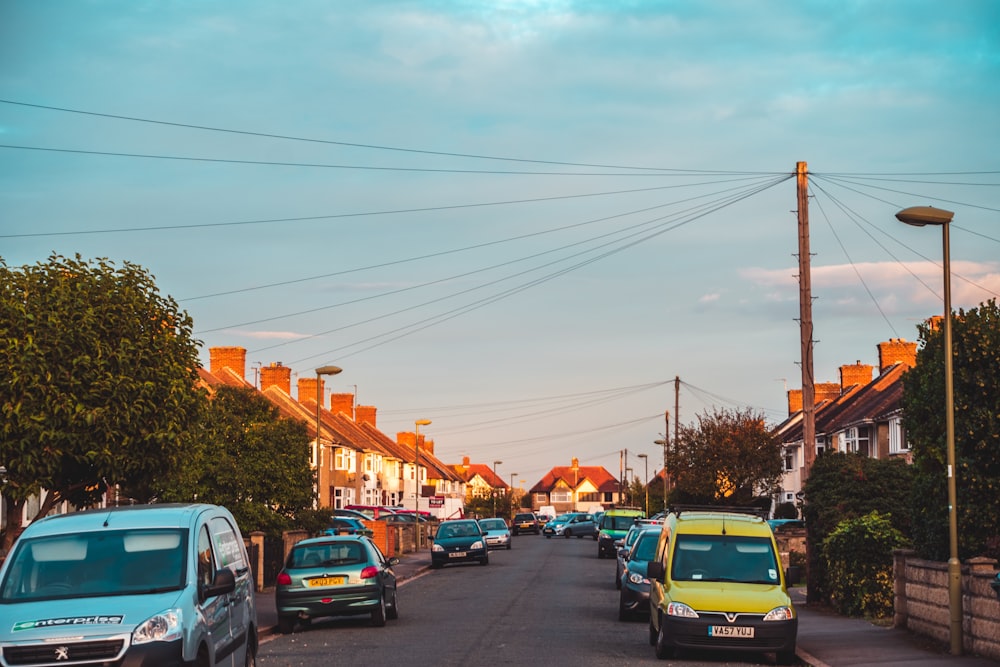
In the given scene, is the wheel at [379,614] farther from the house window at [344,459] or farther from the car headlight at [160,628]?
the house window at [344,459]

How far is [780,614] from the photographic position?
53.8 feet

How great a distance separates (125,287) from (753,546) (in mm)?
10602

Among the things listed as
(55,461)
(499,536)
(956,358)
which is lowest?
(499,536)

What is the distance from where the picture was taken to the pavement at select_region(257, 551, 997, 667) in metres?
16.2

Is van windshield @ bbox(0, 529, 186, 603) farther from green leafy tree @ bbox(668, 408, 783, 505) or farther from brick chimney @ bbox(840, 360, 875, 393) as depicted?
brick chimney @ bbox(840, 360, 875, 393)

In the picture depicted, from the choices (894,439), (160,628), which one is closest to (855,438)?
(894,439)

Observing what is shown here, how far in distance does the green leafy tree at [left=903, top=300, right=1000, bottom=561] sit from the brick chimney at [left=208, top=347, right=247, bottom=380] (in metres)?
56.2

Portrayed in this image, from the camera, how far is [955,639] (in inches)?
660

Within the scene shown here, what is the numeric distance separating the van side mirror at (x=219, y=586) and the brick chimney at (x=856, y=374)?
7368 centimetres

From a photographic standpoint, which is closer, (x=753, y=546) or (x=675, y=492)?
(x=753, y=546)

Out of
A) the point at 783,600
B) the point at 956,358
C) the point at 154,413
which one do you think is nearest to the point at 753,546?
the point at 783,600

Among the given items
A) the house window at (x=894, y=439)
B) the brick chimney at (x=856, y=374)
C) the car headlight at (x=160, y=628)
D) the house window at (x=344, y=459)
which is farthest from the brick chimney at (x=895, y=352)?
the car headlight at (x=160, y=628)

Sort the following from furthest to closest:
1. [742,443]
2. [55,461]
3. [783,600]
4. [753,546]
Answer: [742,443], [55,461], [753,546], [783,600]

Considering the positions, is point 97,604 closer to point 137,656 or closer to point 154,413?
point 137,656
